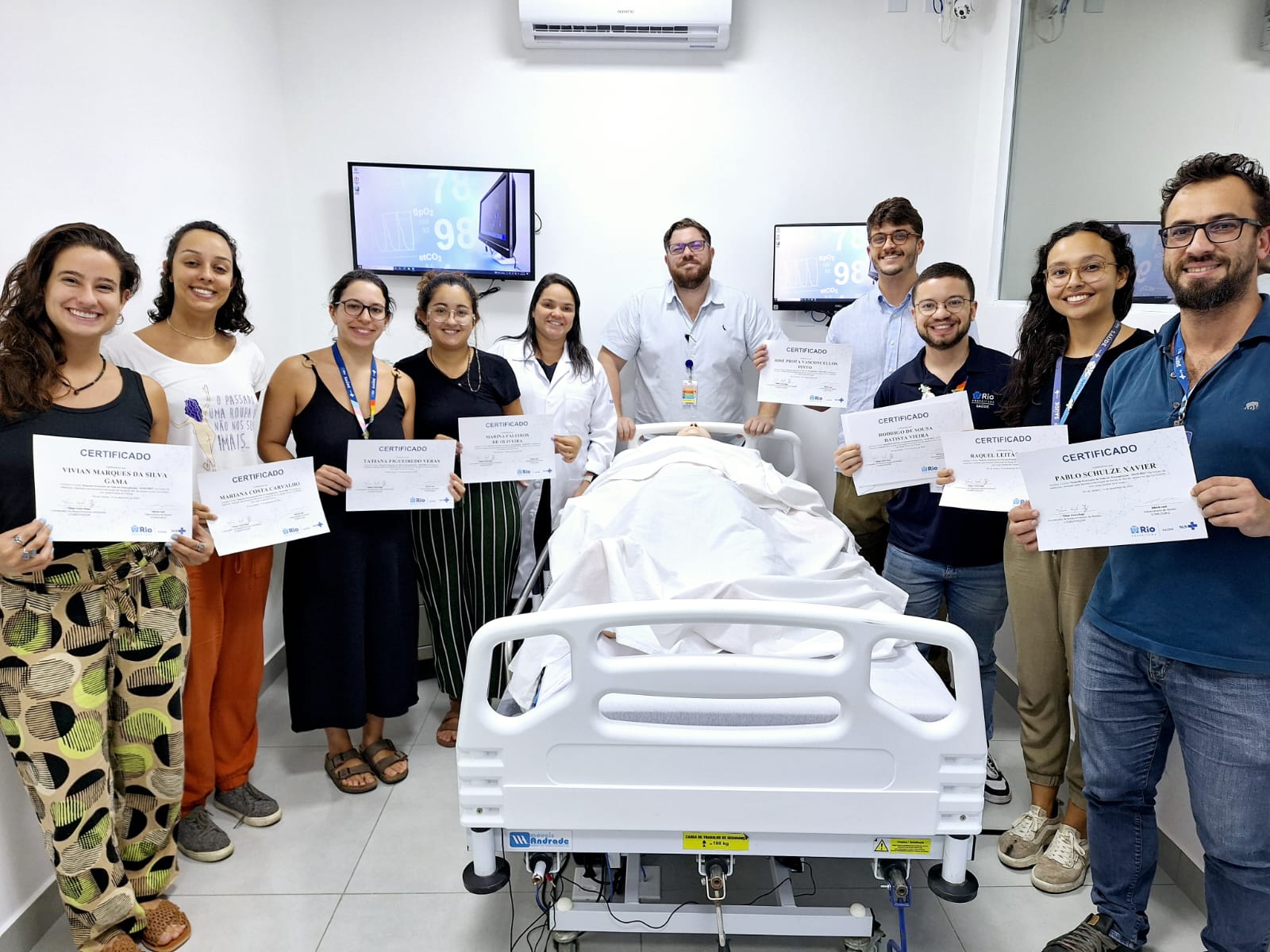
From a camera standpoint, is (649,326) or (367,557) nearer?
(367,557)

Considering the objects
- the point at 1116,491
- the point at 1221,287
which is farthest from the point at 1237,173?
the point at 1116,491

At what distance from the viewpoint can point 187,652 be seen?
2.34 metres

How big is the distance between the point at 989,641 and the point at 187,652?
2652 millimetres

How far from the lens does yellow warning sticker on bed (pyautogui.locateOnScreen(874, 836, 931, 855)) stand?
178 centimetres

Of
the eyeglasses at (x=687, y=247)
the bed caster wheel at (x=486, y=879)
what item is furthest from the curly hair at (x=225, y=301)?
the eyeglasses at (x=687, y=247)

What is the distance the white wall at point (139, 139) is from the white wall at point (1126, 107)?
3853 millimetres

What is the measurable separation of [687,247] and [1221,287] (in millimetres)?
2547

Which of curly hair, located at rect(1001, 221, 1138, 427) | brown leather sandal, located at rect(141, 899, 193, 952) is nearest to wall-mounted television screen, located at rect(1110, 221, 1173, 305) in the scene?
curly hair, located at rect(1001, 221, 1138, 427)

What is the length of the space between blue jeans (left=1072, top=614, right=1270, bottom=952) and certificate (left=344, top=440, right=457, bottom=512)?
2.07 metres

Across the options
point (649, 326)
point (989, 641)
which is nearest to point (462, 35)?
point (649, 326)

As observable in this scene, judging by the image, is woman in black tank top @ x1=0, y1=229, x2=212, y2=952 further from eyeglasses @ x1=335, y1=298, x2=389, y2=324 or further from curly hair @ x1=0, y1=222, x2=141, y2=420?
eyeglasses @ x1=335, y1=298, x2=389, y2=324

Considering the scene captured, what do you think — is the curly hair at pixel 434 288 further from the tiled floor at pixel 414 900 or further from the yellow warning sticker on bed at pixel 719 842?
the yellow warning sticker on bed at pixel 719 842

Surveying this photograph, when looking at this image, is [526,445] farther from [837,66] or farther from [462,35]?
[837,66]

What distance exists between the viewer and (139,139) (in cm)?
297
